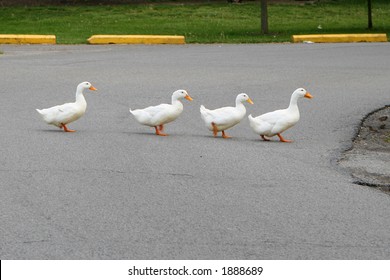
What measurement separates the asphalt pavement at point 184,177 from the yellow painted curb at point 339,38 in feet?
26.0

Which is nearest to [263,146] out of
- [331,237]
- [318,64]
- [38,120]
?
[38,120]

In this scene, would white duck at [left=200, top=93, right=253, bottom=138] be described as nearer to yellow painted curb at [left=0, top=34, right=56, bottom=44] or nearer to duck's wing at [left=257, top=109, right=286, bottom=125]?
duck's wing at [left=257, top=109, right=286, bottom=125]

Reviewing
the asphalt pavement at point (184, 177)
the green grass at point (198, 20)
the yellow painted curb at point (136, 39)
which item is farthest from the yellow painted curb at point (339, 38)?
the asphalt pavement at point (184, 177)

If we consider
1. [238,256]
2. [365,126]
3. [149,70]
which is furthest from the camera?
[149,70]

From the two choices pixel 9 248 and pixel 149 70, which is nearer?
pixel 9 248

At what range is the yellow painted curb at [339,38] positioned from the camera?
89.8 ft

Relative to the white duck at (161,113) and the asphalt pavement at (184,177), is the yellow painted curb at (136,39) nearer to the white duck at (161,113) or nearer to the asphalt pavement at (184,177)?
the asphalt pavement at (184,177)

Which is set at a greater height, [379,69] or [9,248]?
[9,248]

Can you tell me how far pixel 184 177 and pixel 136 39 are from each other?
1677cm

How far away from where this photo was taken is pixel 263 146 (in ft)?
39.5

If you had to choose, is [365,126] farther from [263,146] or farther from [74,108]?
[74,108]

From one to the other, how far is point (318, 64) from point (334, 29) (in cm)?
1002

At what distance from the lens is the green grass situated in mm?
29359

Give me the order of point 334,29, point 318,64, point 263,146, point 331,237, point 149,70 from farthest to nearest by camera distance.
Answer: point 334,29, point 318,64, point 149,70, point 263,146, point 331,237
